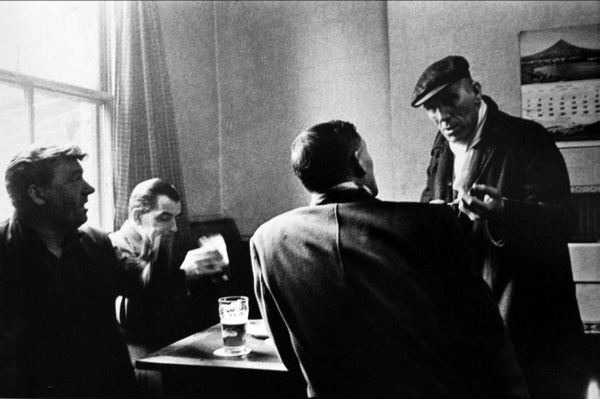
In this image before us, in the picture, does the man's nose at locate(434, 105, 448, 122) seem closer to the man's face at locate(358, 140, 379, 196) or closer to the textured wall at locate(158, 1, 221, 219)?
the textured wall at locate(158, 1, 221, 219)

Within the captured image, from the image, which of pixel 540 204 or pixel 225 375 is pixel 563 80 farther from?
pixel 225 375

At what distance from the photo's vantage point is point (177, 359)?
1.02m

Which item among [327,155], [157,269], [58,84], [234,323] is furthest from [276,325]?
[58,84]

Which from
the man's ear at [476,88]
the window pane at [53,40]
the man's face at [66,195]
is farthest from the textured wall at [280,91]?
the man's face at [66,195]

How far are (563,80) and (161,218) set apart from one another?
1.37 m

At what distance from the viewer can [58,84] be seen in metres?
1.56

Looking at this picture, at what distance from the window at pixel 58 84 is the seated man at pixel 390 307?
0.71m

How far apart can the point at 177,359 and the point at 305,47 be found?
1.28m

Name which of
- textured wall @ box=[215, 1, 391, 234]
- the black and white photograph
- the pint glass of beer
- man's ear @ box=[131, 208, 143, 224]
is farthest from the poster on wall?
man's ear @ box=[131, 208, 143, 224]

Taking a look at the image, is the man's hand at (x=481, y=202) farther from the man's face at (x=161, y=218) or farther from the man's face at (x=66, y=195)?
the man's face at (x=66, y=195)

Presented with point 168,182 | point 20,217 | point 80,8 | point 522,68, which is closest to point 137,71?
point 80,8

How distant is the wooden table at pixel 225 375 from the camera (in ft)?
3.20

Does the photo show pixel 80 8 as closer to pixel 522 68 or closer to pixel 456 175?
pixel 456 175

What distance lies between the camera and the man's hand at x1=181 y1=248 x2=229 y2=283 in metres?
1.43
